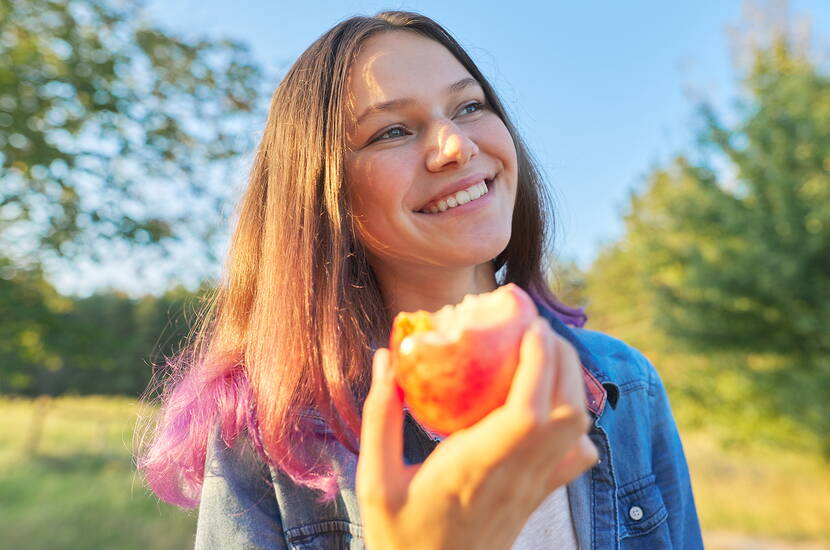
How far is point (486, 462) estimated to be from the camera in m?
0.86

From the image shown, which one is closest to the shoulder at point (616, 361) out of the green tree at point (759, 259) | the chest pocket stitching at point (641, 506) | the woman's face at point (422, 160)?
the chest pocket stitching at point (641, 506)

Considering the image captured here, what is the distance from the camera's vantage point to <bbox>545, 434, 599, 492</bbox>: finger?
95cm

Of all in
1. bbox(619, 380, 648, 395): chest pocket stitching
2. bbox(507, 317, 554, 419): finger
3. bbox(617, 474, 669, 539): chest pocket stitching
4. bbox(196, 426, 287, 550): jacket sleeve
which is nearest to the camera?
bbox(507, 317, 554, 419): finger

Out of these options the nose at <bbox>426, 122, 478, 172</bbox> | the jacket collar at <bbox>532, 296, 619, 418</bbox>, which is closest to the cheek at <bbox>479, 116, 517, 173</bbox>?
the nose at <bbox>426, 122, 478, 172</bbox>

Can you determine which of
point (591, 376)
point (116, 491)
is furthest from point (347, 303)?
point (116, 491)

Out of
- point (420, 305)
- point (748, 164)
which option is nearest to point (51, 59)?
point (420, 305)

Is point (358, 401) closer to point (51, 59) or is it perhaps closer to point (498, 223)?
point (498, 223)

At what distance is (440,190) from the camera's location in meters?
1.50

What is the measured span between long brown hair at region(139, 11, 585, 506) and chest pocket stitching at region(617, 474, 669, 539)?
758 mm

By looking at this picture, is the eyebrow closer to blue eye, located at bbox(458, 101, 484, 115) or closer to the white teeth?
→ blue eye, located at bbox(458, 101, 484, 115)

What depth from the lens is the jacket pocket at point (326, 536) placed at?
4.78 feet

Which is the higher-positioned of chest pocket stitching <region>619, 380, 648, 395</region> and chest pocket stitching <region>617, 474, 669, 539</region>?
chest pocket stitching <region>619, 380, 648, 395</region>

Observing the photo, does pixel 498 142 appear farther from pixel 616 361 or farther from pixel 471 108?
pixel 616 361

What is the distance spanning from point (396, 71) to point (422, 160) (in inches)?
9.6
